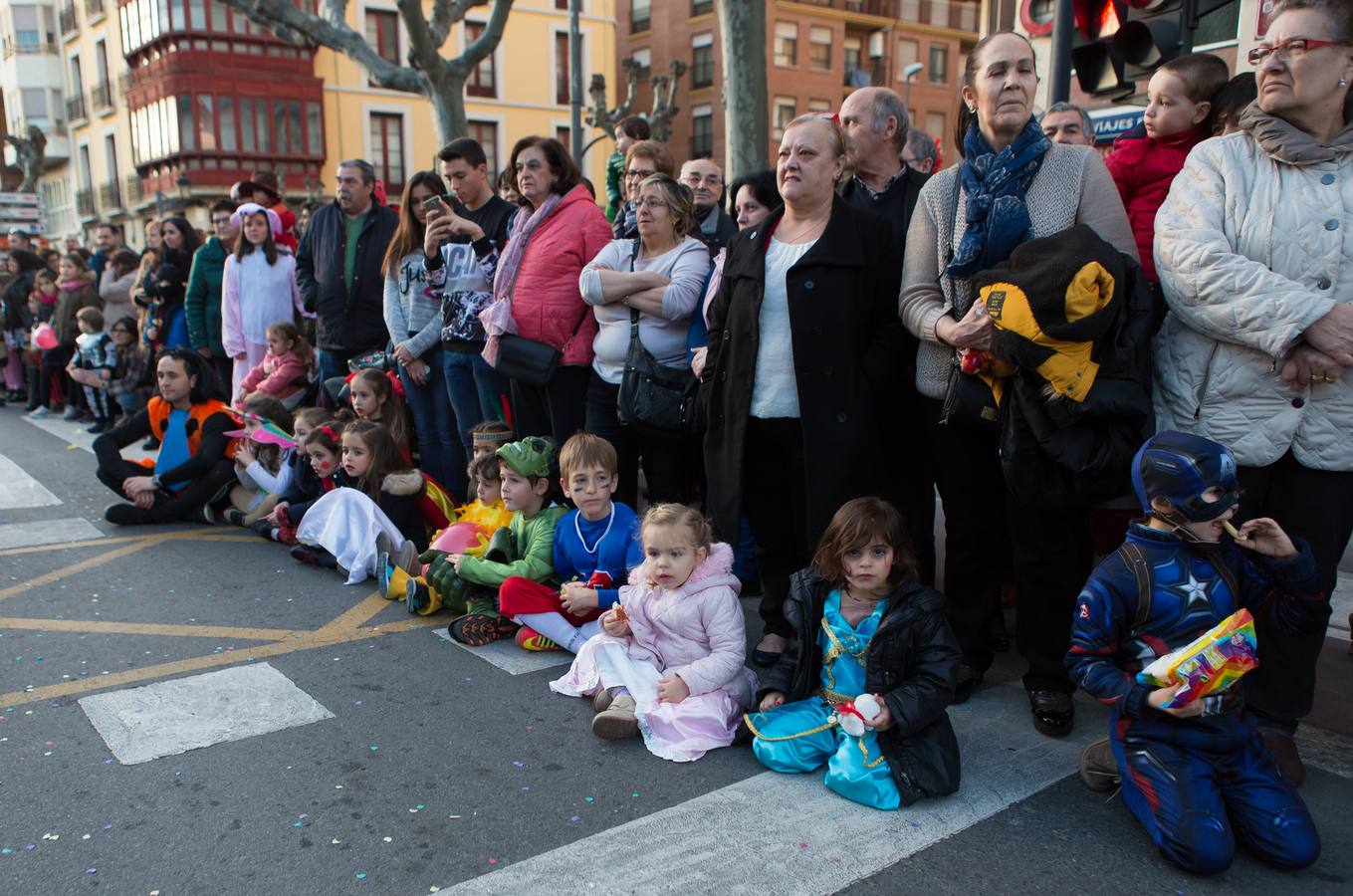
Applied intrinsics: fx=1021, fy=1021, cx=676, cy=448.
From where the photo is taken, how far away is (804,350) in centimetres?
370

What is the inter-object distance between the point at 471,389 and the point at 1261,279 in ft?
13.7

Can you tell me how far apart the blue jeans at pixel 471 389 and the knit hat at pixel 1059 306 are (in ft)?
10.6

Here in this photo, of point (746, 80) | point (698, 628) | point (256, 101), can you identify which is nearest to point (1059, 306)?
point (698, 628)

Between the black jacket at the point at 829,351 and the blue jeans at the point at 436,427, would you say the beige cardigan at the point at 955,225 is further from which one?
the blue jeans at the point at 436,427

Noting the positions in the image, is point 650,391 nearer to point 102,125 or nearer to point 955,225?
point 955,225

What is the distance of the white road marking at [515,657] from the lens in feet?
13.4

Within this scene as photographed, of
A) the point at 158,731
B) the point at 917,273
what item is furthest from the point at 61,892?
the point at 917,273

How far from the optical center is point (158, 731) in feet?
11.3

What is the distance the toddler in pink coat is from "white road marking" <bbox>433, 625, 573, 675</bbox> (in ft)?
0.88

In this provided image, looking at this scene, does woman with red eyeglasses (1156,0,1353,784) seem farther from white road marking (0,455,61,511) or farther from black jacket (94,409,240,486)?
white road marking (0,455,61,511)

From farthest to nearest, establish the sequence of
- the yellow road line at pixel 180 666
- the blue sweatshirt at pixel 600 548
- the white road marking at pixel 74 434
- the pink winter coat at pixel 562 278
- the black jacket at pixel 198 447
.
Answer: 1. the white road marking at pixel 74 434
2. the black jacket at pixel 198 447
3. the pink winter coat at pixel 562 278
4. the blue sweatshirt at pixel 600 548
5. the yellow road line at pixel 180 666

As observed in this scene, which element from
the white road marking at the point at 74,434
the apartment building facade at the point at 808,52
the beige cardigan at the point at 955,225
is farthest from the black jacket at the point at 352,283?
the apartment building facade at the point at 808,52

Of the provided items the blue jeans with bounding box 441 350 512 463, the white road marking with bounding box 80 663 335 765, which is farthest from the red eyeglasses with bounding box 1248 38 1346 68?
the blue jeans with bounding box 441 350 512 463

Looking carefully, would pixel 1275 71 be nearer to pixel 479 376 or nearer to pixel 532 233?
pixel 532 233
